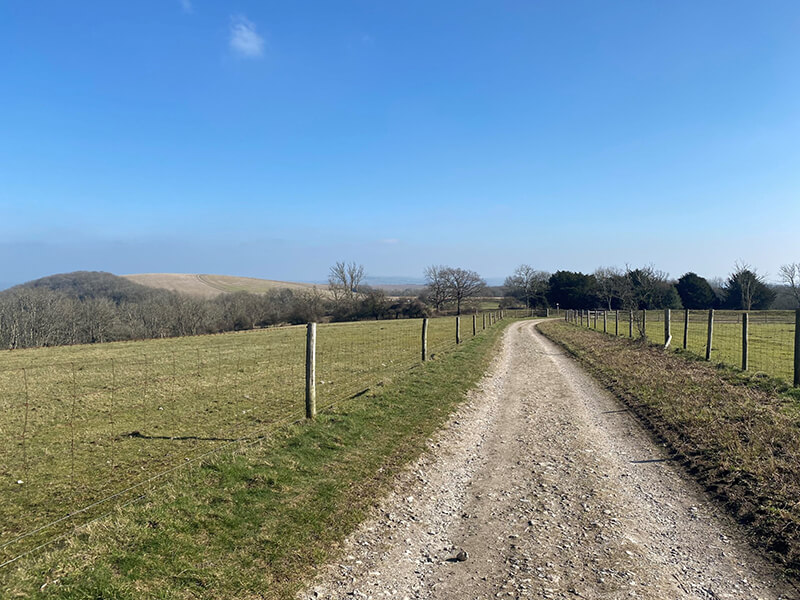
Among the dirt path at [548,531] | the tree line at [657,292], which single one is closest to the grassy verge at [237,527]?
the dirt path at [548,531]

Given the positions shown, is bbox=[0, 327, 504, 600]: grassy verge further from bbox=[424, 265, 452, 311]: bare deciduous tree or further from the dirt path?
bbox=[424, 265, 452, 311]: bare deciduous tree

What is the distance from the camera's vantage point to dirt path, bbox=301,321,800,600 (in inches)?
161

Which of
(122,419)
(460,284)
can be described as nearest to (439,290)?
(460,284)

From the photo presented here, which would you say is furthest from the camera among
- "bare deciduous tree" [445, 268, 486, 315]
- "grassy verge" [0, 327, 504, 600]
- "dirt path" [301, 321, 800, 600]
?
"bare deciduous tree" [445, 268, 486, 315]

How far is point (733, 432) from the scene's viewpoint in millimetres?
8039

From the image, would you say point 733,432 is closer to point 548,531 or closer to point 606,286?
point 548,531

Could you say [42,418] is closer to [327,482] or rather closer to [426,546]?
[327,482]

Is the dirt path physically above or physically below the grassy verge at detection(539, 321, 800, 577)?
below

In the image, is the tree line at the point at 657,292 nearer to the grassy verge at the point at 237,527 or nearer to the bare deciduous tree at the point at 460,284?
the bare deciduous tree at the point at 460,284

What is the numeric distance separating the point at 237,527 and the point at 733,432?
8.33m

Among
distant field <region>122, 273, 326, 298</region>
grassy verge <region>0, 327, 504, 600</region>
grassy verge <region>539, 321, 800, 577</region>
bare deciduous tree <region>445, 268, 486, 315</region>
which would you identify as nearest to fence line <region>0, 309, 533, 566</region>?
grassy verge <region>0, 327, 504, 600</region>

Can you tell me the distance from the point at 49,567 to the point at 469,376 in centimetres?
1290

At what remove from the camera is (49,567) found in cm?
398

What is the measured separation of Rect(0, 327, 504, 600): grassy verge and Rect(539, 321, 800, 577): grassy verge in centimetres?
450
